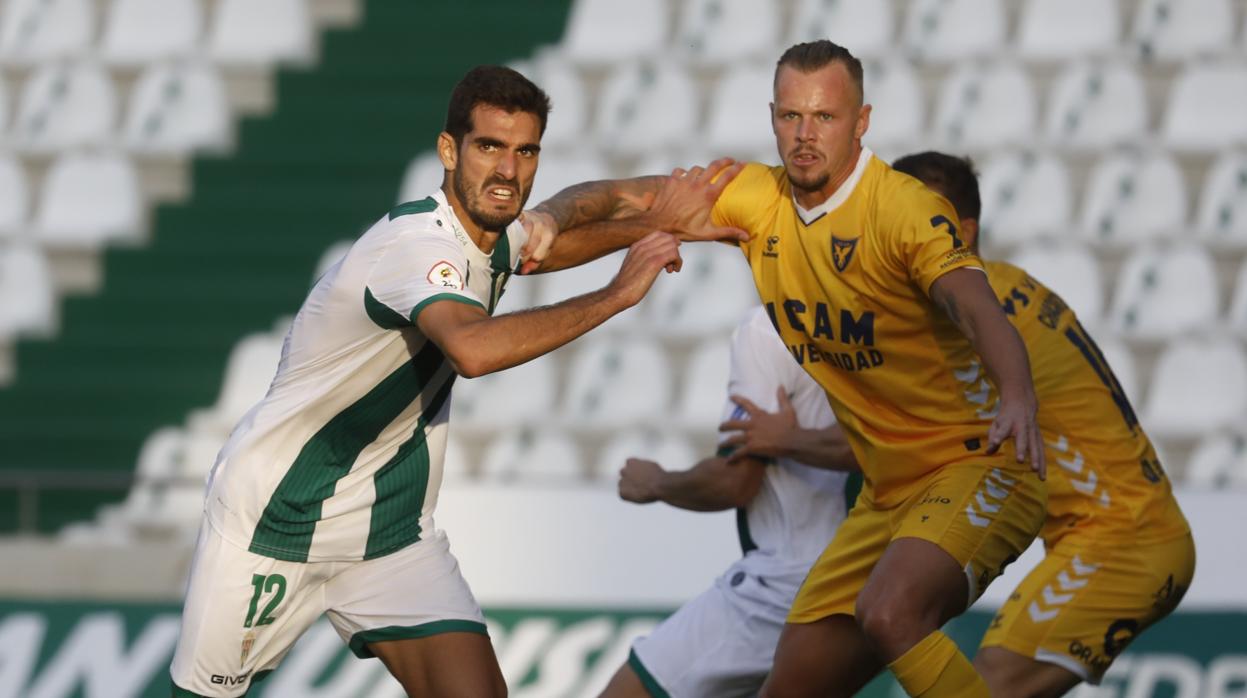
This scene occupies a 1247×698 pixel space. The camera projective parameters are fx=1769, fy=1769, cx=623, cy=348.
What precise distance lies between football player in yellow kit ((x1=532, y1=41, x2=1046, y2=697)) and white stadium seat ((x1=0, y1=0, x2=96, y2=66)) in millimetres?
9101

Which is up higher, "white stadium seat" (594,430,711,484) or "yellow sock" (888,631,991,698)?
"yellow sock" (888,631,991,698)

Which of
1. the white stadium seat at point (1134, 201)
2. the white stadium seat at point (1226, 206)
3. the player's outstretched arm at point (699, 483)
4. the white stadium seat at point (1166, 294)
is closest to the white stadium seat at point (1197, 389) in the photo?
the white stadium seat at point (1166, 294)

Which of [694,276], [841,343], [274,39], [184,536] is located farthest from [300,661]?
[274,39]

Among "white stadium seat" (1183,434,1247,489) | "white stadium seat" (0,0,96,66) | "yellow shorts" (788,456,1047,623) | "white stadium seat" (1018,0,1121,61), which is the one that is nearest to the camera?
"yellow shorts" (788,456,1047,623)

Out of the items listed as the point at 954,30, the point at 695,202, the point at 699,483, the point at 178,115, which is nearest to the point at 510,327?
the point at 695,202

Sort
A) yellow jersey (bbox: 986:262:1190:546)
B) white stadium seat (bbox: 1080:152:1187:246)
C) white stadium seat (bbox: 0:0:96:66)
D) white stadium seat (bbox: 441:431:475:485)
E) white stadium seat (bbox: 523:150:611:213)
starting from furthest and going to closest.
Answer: white stadium seat (bbox: 0:0:96:66) → white stadium seat (bbox: 523:150:611:213) → white stadium seat (bbox: 1080:152:1187:246) → white stadium seat (bbox: 441:431:475:485) → yellow jersey (bbox: 986:262:1190:546)

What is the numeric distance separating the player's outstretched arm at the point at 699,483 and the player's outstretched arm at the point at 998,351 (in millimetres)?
1178

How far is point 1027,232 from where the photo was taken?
1050 cm

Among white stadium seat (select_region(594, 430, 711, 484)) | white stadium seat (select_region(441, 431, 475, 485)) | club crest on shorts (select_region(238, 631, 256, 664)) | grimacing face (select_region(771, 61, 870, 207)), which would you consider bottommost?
white stadium seat (select_region(441, 431, 475, 485))

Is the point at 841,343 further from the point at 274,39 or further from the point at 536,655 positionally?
the point at 274,39

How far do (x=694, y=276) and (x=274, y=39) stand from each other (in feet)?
14.5

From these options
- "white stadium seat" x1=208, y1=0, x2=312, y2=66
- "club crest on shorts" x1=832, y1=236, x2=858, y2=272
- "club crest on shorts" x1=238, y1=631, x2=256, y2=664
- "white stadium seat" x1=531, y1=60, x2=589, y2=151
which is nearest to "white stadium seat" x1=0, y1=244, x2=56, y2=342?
"white stadium seat" x1=208, y1=0, x2=312, y2=66

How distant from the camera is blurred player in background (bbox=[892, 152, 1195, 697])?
5.54m

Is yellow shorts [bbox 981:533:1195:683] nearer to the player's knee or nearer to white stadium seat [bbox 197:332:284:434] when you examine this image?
the player's knee
